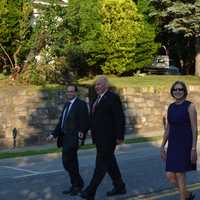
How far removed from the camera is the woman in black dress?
8.96m

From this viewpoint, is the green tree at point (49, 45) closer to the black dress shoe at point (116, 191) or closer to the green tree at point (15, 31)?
the green tree at point (15, 31)

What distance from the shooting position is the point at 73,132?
10.7m

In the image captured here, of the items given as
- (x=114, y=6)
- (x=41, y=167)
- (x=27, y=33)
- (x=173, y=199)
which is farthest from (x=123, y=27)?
(x=173, y=199)

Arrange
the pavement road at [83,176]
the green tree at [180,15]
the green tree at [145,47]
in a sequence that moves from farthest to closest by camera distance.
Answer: the green tree at [145,47], the green tree at [180,15], the pavement road at [83,176]

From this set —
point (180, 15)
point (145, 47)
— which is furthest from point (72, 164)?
point (145, 47)

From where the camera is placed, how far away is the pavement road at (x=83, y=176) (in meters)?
10.5

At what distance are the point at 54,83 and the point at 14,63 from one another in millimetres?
2062

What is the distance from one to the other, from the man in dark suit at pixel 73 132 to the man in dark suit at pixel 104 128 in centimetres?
55

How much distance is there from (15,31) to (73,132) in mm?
16748

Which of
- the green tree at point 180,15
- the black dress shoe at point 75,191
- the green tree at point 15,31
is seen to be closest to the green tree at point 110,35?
the green tree at point 180,15

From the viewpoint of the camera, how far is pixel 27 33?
2686 centimetres

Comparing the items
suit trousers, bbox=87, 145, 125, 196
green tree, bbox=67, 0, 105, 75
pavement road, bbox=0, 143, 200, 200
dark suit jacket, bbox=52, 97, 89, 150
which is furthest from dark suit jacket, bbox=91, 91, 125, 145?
green tree, bbox=67, 0, 105, 75

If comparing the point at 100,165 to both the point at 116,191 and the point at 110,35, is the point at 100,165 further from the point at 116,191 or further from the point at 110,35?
the point at 110,35

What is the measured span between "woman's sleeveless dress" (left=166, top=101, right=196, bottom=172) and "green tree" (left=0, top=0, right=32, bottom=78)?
1725 centimetres
